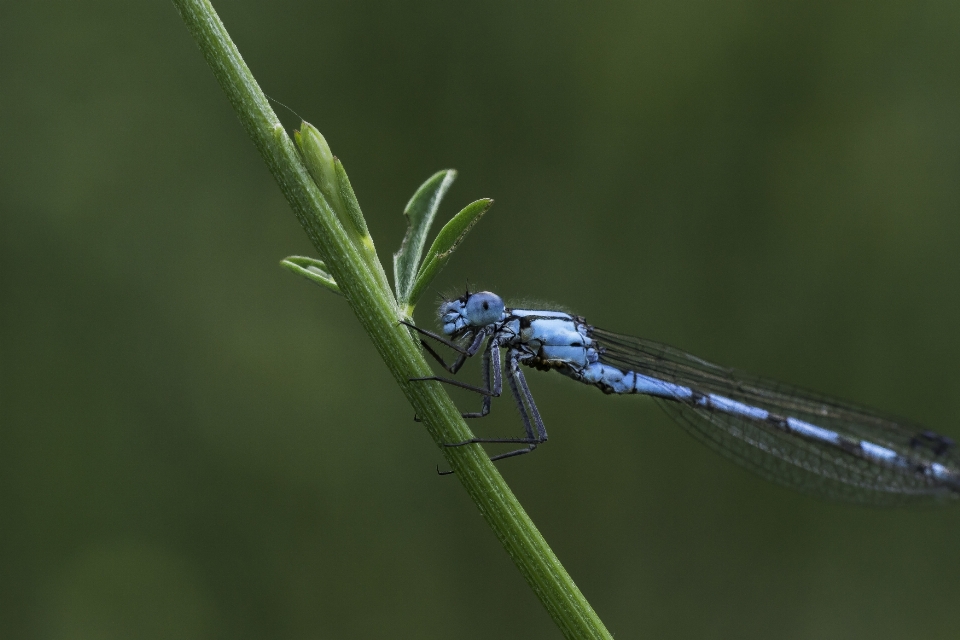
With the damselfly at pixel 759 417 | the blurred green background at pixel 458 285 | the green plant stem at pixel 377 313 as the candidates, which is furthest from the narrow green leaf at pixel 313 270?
the blurred green background at pixel 458 285

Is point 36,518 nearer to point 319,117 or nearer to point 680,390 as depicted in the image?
point 319,117

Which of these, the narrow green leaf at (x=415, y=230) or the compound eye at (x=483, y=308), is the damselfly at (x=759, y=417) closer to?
the compound eye at (x=483, y=308)

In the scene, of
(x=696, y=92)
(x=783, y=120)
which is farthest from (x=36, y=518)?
(x=783, y=120)

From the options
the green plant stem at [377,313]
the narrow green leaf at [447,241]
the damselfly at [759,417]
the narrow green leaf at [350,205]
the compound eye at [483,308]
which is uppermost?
the damselfly at [759,417]

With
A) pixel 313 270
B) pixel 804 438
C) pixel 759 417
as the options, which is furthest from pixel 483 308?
pixel 804 438

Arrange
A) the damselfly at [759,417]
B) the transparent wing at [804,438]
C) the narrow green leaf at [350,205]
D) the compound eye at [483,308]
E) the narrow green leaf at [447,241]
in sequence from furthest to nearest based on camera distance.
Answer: the transparent wing at [804,438] < the damselfly at [759,417] < the compound eye at [483,308] < the narrow green leaf at [447,241] < the narrow green leaf at [350,205]

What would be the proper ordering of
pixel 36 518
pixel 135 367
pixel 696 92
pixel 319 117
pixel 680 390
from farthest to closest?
pixel 696 92
pixel 319 117
pixel 135 367
pixel 36 518
pixel 680 390

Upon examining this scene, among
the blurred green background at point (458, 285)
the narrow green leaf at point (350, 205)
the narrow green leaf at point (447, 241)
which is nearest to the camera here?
the narrow green leaf at point (350, 205)
